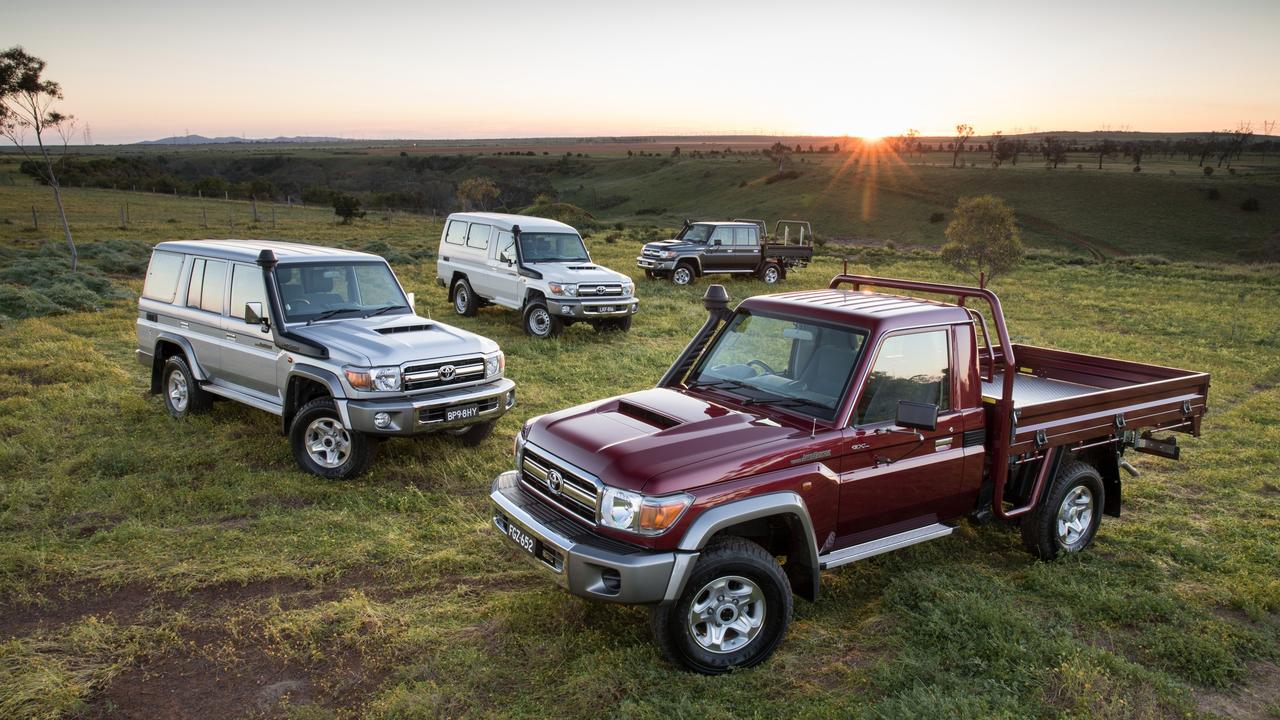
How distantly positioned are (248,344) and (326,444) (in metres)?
1.48

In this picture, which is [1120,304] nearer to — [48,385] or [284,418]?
[284,418]

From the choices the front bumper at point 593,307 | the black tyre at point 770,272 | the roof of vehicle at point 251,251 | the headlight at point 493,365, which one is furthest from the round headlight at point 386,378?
the black tyre at point 770,272

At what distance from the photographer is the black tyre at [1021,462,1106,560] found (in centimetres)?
573

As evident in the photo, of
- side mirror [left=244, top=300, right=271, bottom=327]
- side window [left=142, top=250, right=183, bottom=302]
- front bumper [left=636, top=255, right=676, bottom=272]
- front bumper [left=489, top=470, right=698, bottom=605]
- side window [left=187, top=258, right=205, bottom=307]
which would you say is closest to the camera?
front bumper [left=489, top=470, right=698, bottom=605]

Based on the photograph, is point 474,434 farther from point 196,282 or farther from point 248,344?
point 196,282

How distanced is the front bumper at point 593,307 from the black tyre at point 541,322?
11.1 inches

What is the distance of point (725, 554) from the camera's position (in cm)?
417

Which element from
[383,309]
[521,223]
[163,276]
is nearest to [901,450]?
[383,309]

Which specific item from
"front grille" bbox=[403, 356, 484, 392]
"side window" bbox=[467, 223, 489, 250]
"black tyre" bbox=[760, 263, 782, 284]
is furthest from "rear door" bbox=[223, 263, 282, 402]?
"black tyre" bbox=[760, 263, 782, 284]

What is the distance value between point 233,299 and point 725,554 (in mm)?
6482

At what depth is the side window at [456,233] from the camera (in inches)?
624

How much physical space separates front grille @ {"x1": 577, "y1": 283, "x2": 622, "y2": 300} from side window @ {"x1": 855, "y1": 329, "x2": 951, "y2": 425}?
30.8ft

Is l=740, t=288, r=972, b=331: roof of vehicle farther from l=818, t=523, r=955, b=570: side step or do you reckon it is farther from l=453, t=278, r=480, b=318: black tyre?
l=453, t=278, r=480, b=318: black tyre

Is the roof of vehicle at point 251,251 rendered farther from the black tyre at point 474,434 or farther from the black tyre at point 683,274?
the black tyre at point 683,274
